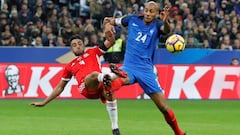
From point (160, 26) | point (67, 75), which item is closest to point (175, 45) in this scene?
point (160, 26)

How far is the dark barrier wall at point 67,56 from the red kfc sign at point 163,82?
281 cm

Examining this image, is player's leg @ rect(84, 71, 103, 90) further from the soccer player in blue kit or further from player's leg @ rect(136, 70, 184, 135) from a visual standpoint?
player's leg @ rect(136, 70, 184, 135)

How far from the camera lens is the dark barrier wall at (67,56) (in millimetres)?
24734

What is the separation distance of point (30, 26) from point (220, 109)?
874cm

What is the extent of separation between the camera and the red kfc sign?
21.8m

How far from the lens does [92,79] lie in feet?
37.4

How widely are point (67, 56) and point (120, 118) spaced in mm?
8565

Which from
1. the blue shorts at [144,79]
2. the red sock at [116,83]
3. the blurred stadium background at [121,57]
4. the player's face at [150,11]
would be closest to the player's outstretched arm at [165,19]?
the player's face at [150,11]

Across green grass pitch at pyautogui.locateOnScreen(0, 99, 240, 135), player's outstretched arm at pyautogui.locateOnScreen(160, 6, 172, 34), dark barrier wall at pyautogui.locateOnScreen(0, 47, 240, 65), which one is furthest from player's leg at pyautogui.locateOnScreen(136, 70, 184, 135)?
dark barrier wall at pyautogui.locateOnScreen(0, 47, 240, 65)

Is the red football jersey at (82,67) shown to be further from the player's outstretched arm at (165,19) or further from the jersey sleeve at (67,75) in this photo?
the player's outstretched arm at (165,19)

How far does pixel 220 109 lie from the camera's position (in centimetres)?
1958

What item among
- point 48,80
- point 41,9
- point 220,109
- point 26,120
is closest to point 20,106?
point 48,80

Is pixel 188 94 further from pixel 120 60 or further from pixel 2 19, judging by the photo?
pixel 2 19

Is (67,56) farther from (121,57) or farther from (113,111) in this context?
(113,111)
